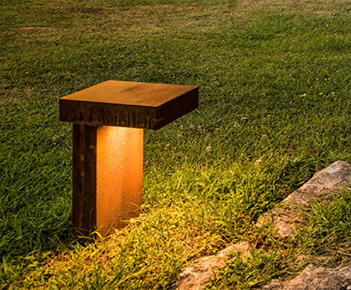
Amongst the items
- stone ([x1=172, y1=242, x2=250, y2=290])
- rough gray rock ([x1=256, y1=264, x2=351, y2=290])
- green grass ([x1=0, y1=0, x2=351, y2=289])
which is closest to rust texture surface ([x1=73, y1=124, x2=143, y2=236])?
green grass ([x1=0, y1=0, x2=351, y2=289])

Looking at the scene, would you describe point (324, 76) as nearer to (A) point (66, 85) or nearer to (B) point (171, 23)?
(A) point (66, 85)

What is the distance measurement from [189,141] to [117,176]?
1646 millimetres

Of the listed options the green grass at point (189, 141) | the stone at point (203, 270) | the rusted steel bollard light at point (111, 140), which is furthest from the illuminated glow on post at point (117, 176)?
the stone at point (203, 270)

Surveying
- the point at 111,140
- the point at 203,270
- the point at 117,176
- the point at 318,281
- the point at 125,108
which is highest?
the point at 125,108

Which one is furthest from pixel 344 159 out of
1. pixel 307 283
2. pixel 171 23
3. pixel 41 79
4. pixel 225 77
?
pixel 171 23

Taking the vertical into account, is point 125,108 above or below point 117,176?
above

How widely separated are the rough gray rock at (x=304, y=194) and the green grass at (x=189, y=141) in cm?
10

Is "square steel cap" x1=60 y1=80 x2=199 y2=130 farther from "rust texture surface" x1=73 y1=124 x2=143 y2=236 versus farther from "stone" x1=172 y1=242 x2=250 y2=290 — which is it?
"stone" x1=172 y1=242 x2=250 y2=290

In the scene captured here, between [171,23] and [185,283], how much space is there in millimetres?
8046

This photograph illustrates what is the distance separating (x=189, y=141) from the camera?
4602mm

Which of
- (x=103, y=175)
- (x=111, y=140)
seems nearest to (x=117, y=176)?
(x=103, y=175)

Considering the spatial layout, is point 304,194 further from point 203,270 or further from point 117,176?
point 117,176

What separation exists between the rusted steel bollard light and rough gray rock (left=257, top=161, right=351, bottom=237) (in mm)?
936

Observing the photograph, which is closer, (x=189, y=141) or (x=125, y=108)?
(x=125, y=108)
